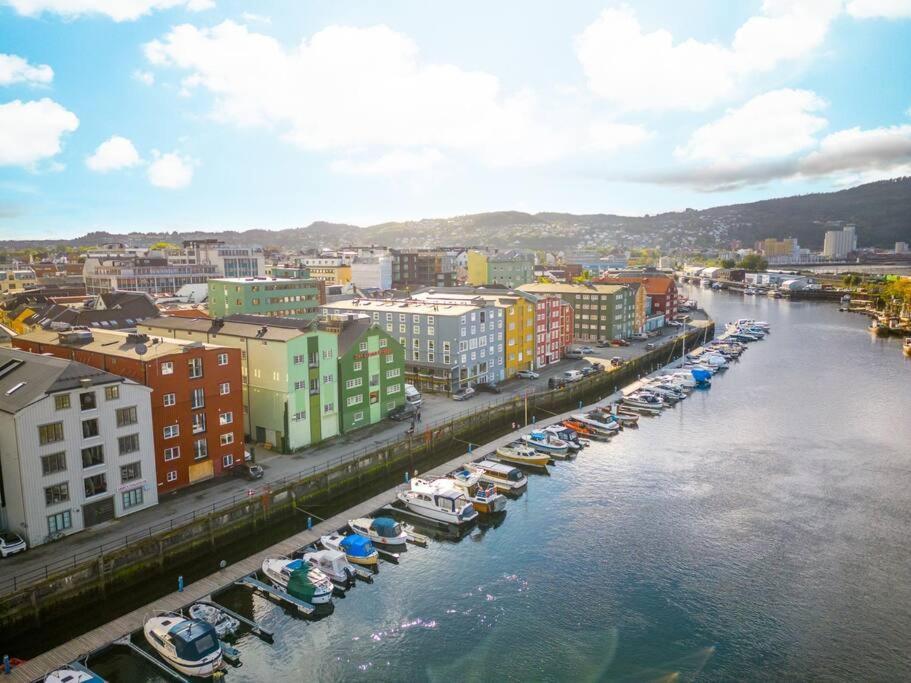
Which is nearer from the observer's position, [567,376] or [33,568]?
[33,568]

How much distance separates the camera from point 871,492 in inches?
1549

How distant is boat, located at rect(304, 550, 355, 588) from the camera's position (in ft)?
92.9

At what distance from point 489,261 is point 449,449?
84.1m

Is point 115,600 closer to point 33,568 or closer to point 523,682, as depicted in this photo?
point 33,568

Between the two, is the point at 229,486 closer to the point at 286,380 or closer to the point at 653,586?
the point at 286,380

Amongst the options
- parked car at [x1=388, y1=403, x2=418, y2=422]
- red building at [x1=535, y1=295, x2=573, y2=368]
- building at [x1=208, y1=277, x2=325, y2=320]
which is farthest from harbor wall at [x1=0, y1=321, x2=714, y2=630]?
Result: building at [x1=208, y1=277, x2=325, y2=320]

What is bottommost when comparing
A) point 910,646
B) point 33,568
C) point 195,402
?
point 910,646

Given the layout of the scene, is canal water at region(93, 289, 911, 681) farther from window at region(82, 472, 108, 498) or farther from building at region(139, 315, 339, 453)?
building at region(139, 315, 339, 453)

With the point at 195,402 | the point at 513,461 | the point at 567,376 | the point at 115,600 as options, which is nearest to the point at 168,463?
the point at 195,402

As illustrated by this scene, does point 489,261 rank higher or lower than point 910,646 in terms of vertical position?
higher

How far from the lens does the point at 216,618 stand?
80.4ft

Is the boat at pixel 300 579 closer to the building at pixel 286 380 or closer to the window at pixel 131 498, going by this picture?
the window at pixel 131 498

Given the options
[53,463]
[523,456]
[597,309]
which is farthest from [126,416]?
[597,309]

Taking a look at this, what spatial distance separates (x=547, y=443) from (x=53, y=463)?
31.5 metres
